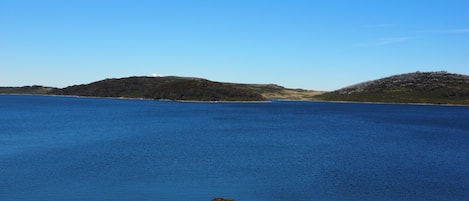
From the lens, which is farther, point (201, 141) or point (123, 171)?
point (201, 141)

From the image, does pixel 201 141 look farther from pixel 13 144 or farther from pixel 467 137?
pixel 467 137

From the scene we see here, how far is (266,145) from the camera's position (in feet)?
291

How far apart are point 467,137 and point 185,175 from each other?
91.3 m

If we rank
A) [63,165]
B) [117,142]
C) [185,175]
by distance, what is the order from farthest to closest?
[117,142], [63,165], [185,175]

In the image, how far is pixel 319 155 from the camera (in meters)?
74.4

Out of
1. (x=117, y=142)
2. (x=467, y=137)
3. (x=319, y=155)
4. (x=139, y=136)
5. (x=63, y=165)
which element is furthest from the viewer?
(x=467, y=137)

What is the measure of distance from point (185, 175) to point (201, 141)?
4042 cm

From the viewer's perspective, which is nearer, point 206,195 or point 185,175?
point 206,195

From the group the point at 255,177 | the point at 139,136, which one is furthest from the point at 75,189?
the point at 139,136

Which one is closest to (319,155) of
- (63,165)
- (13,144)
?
Result: (63,165)

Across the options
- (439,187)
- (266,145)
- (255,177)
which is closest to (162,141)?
(266,145)

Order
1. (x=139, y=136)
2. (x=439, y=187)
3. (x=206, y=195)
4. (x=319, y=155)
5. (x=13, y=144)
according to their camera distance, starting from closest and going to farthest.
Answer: (x=206, y=195), (x=439, y=187), (x=319, y=155), (x=13, y=144), (x=139, y=136)

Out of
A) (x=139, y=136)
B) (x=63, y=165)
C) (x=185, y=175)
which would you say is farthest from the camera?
(x=139, y=136)

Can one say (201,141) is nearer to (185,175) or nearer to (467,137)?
(185,175)
